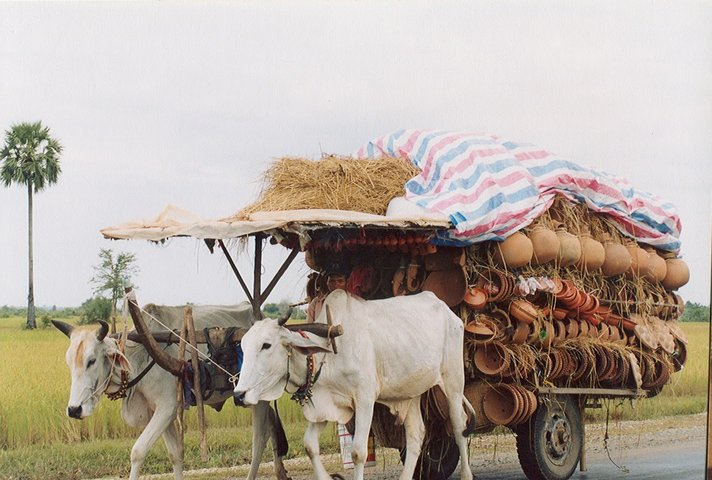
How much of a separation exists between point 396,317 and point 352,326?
1.76 ft

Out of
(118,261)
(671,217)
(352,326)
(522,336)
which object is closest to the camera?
(352,326)

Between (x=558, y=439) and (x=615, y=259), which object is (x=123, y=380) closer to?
(x=558, y=439)

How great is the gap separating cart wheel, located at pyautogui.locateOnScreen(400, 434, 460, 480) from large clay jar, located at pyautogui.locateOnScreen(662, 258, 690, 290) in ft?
10.0

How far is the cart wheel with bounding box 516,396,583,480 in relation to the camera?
1098 cm

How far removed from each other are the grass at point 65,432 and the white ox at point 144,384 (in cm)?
320

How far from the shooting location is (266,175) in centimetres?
1077

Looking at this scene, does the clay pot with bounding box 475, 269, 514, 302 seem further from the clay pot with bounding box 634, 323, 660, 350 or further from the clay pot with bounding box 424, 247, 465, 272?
the clay pot with bounding box 634, 323, 660, 350

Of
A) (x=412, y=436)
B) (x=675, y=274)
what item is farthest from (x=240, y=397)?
(x=675, y=274)

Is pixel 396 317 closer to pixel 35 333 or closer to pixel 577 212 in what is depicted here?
pixel 577 212

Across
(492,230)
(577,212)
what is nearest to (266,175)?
(492,230)

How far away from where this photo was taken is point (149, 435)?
31.6ft

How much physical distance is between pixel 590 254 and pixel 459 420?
2.19 metres

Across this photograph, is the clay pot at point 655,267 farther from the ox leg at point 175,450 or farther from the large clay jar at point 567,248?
the ox leg at point 175,450

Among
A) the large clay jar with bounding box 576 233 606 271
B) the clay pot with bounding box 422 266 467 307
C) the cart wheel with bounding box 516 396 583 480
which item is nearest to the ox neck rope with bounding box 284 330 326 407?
the clay pot with bounding box 422 266 467 307
